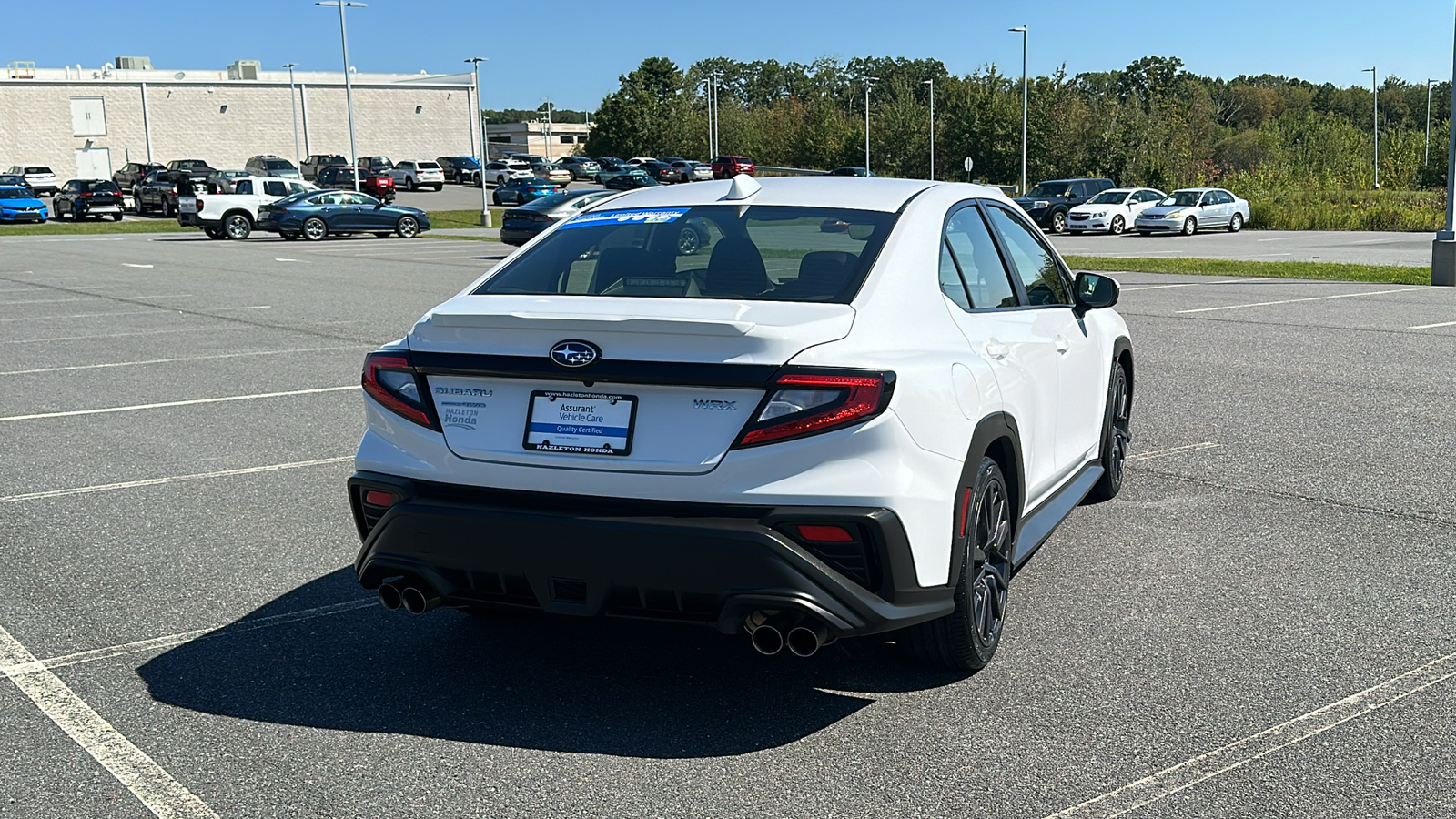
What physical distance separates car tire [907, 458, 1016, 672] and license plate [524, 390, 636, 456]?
1.02 m

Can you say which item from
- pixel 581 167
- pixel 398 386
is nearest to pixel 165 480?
pixel 398 386

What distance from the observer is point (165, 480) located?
751cm

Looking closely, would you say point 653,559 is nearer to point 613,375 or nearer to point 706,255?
point 613,375

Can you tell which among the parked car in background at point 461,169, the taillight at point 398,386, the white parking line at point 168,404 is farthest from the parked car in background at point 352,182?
the taillight at point 398,386

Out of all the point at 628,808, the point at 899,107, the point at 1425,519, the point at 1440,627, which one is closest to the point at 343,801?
the point at 628,808

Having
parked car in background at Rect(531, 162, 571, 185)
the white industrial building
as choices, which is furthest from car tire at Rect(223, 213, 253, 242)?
the white industrial building

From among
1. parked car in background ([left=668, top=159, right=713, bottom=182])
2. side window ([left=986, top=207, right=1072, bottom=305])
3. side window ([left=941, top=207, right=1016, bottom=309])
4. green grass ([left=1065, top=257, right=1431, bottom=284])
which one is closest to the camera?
side window ([left=941, top=207, right=1016, bottom=309])

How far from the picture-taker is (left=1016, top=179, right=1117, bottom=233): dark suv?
45.5m

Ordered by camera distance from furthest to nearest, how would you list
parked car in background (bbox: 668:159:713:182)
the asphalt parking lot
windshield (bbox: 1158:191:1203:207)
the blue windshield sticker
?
parked car in background (bbox: 668:159:713:182), windshield (bbox: 1158:191:1203:207), the blue windshield sticker, the asphalt parking lot

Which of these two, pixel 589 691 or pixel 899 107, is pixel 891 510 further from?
pixel 899 107

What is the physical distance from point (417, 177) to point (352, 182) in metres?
16.1

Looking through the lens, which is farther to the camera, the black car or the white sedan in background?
the black car

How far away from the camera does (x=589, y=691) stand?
14.3 feet

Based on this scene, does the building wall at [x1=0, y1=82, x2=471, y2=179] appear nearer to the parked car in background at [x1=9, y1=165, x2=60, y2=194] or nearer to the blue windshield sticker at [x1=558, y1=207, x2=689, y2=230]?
the parked car in background at [x1=9, y1=165, x2=60, y2=194]
